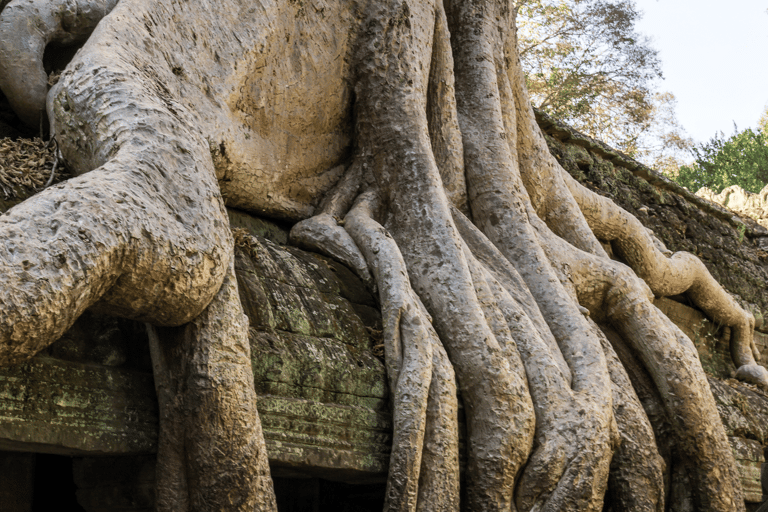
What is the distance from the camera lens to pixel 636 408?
3539 mm

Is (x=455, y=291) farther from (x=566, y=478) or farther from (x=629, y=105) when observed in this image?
(x=629, y=105)

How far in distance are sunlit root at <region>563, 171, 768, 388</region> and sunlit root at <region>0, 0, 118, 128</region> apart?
3270 millimetres

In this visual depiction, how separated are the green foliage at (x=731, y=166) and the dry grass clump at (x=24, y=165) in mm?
13382

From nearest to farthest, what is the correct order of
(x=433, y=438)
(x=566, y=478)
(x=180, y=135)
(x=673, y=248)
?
(x=180, y=135) → (x=433, y=438) → (x=566, y=478) → (x=673, y=248)

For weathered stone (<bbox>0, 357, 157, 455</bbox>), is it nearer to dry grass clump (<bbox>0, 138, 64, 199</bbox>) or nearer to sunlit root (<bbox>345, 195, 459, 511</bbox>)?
dry grass clump (<bbox>0, 138, 64, 199</bbox>)

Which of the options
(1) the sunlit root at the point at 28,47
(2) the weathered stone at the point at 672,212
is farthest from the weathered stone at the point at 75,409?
(2) the weathered stone at the point at 672,212

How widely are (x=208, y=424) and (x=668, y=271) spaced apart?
13.4 ft

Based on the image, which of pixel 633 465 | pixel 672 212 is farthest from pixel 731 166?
pixel 633 465

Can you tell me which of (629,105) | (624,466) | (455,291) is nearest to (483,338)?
(455,291)

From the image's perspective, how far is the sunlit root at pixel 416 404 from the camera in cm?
260

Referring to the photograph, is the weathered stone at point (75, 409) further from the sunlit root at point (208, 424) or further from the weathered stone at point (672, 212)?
the weathered stone at point (672, 212)

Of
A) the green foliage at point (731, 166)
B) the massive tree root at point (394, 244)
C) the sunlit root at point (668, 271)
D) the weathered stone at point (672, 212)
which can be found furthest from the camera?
the green foliage at point (731, 166)

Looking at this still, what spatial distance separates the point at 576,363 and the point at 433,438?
3.15 feet

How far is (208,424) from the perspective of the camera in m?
2.15
